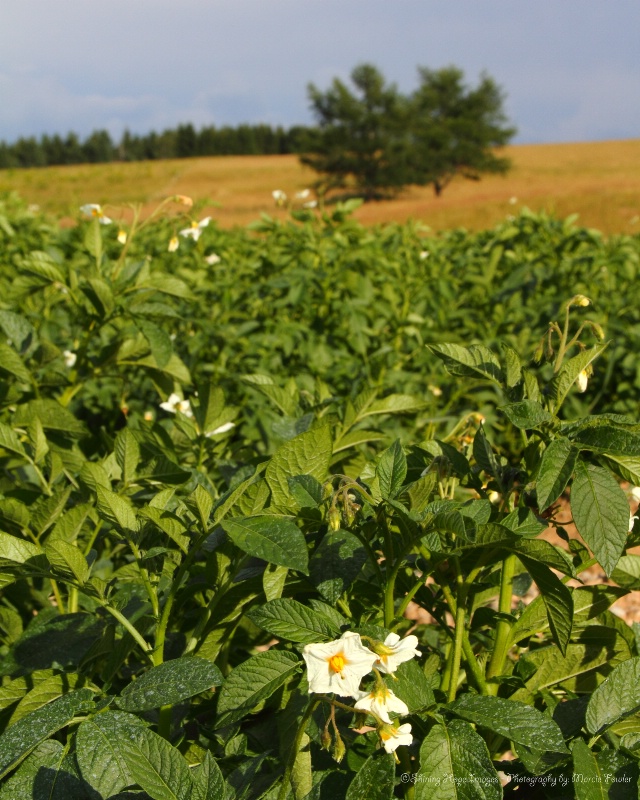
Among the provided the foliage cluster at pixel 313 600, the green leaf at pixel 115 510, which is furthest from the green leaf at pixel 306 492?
the green leaf at pixel 115 510

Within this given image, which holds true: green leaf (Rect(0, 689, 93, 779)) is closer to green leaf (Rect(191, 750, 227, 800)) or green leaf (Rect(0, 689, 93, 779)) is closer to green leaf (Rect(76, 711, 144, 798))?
green leaf (Rect(76, 711, 144, 798))

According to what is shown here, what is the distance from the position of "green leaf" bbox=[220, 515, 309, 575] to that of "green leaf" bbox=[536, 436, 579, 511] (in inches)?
10.1

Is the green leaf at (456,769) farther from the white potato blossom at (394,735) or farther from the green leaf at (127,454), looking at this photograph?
the green leaf at (127,454)

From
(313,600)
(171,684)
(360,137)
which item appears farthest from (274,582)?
(360,137)

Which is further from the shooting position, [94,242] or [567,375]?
[94,242]

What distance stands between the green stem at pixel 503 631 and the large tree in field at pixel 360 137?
38.8m

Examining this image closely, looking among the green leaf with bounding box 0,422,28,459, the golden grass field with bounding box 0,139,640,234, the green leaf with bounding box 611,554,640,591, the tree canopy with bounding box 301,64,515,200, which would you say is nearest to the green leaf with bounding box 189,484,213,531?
the green leaf with bounding box 0,422,28,459

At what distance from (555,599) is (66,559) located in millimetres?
532

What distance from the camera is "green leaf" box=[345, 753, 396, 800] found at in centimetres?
73

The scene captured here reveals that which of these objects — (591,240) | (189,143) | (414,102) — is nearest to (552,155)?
(414,102)

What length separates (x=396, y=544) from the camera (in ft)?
3.09

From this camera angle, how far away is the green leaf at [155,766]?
72 cm

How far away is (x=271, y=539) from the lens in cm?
79

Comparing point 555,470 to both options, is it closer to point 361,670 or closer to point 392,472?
point 392,472
